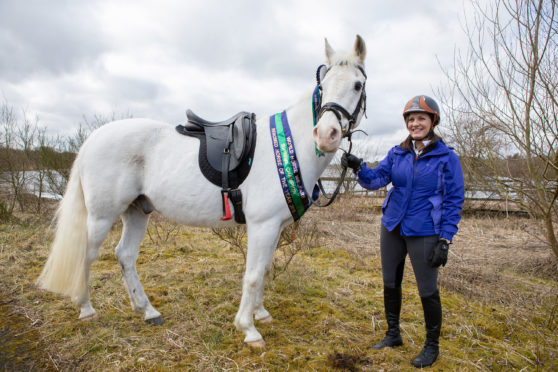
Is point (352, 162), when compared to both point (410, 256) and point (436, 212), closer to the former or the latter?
point (436, 212)

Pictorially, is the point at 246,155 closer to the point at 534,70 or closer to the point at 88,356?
the point at 88,356

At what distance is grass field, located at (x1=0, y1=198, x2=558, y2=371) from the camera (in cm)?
232

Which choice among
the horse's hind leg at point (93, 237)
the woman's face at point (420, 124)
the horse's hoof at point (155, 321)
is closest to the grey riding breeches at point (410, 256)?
the woman's face at point (420, 124)

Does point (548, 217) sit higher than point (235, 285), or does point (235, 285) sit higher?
point (548, 217)

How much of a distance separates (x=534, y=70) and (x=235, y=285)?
161 inches

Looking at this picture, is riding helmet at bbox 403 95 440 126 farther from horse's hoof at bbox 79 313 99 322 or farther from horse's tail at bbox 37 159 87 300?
horse's hoof at bbox 79 313 99 322

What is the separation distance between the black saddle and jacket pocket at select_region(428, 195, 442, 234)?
57.0 inches

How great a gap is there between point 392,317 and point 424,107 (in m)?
1.79

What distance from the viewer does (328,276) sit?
413 centimetres

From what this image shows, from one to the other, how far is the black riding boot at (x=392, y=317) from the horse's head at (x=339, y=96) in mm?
1399

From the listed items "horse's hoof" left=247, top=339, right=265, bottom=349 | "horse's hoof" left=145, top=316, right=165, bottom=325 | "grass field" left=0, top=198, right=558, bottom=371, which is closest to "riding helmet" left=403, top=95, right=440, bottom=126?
"grass field" left=0, top=198, right=558, bottom=371

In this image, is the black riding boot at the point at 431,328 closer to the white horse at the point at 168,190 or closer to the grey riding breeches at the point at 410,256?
the grey riding breeches at the point at 410,256

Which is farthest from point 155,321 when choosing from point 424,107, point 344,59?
point 424,107

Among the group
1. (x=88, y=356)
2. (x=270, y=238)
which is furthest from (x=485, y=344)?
(x=88, y=356)
